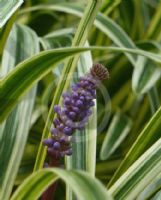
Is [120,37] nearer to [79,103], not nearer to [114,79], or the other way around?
[114,79]

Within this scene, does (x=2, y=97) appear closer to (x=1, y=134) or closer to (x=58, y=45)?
(x=1, y=134)

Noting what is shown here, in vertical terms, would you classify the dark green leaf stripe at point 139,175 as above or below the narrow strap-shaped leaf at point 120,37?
below

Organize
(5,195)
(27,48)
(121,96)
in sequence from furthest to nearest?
(121,96) < (27,48) < (5,195)

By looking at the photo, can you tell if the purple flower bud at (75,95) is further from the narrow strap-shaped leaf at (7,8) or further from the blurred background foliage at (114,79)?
the blurred background foliage at (114,79)

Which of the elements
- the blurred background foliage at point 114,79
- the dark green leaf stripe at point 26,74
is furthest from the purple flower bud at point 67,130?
the blurred background foliage at point 114,79

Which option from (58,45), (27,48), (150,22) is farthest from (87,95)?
(150,22)

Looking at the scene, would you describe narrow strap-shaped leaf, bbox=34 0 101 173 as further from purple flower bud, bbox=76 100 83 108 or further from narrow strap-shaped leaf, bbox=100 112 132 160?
narrow strap-shaped leaf, bbox=100 112 132 160

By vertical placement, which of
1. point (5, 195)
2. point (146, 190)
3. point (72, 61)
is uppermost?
point (72, 61)
